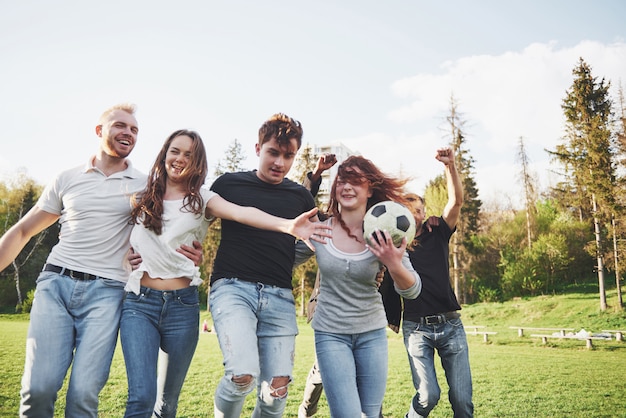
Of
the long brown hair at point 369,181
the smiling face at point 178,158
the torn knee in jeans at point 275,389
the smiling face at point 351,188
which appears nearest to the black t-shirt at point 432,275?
the long brown hair at point 369,181

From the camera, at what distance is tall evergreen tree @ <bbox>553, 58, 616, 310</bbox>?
27.1m

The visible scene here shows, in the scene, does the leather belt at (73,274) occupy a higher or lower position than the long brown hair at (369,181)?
lower

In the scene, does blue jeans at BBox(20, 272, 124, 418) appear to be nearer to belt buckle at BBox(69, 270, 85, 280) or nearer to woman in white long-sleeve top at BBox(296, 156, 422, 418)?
belt buckle at BBox(69, 270, 85, 280)

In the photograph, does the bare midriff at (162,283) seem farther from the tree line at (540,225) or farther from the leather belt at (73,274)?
the tree line at (540,225)

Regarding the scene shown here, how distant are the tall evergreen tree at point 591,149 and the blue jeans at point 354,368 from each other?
2873 cm

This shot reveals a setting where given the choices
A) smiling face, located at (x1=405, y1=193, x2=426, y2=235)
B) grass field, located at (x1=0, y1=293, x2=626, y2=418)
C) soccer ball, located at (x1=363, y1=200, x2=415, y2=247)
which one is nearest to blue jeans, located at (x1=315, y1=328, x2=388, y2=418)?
soccer ball, located at (x1=363, y1=200, x2=415, y2=247)

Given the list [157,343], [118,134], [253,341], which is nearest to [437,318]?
[253,341]

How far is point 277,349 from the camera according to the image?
4.04 meters

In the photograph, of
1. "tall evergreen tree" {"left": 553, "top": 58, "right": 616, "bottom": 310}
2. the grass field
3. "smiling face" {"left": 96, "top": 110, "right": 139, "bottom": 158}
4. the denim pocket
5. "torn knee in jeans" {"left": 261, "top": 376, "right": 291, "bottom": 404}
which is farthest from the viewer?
"tall evergreen tree" {"left": 553, "top": 58, "right": 616, "bottom": 310}

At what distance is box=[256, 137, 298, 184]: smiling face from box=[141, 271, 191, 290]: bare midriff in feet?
4.55

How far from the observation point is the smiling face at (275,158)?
14.5 ft

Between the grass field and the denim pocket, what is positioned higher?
the denim pocket

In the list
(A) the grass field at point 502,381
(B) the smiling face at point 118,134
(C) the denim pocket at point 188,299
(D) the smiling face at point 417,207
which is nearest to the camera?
(C) the denim pocket at point 188,299

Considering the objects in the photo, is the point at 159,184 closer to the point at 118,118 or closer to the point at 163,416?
the point at 118,118
